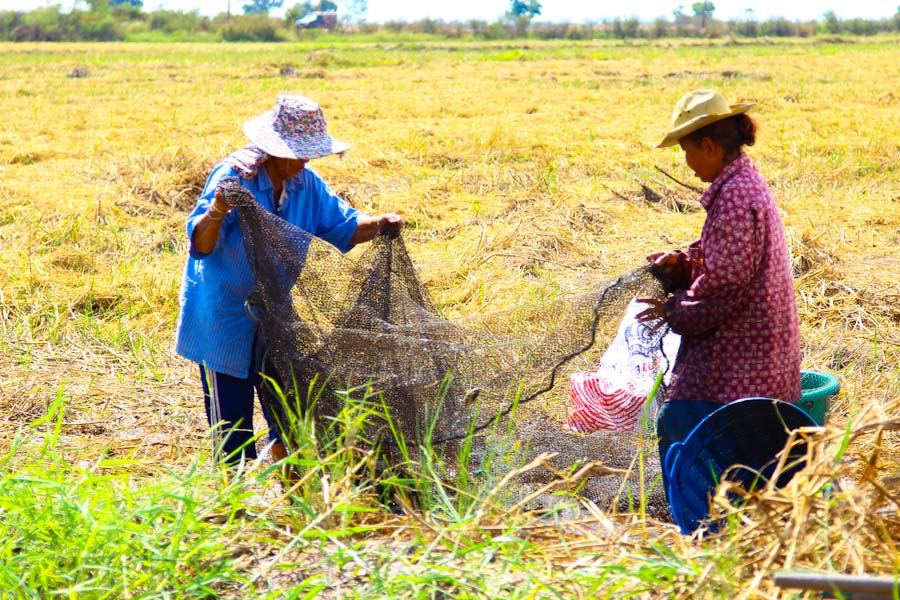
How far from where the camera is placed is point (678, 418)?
2.71 m

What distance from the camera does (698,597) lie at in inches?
72.9

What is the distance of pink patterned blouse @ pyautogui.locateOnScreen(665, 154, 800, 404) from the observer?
8.26ft

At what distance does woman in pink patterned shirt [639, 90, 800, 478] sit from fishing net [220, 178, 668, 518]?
27 centimetres

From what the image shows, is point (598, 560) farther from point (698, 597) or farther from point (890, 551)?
point (890, 551)

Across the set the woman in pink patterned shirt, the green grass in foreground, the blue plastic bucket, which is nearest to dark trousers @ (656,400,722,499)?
the woman in pink patterned shirt

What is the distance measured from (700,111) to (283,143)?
47.9 inches

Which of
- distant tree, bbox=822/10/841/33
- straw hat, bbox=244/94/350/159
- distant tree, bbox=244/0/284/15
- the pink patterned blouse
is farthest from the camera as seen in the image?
distant tree, bbox=244/0/284/15

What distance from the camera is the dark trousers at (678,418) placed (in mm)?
2664

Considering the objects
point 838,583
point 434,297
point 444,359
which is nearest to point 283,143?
point 444,359

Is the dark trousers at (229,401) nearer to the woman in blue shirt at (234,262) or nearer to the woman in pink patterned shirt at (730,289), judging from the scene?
the woman in blue shirt at (234,262)

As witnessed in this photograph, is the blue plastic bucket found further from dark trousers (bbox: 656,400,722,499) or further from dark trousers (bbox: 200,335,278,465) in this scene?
dark trousers (bbox: 200,335,278,465)

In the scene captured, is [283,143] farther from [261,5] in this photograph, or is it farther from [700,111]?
[261,5]

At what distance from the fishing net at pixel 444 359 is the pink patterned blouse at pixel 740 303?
1.00ft

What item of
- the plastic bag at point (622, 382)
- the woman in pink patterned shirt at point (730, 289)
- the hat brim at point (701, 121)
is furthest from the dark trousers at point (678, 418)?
the hat brim at point (701, 121)
